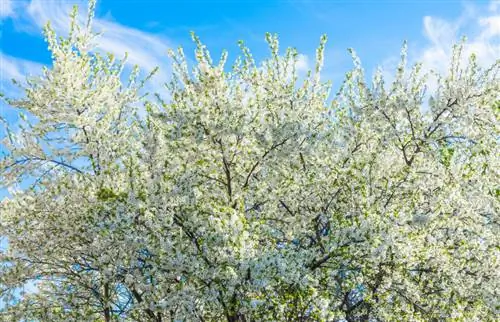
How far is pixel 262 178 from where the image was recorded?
14.5 metres

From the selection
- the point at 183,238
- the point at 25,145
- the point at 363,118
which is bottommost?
the point at 183,238

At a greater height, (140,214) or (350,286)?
(140,214)

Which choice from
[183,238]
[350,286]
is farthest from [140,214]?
[350,286]

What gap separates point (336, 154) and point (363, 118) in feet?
4.11

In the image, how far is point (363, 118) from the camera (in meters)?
14.4

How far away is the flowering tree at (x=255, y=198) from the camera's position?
11.0 meters

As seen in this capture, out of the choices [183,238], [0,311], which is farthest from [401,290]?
[0,311]

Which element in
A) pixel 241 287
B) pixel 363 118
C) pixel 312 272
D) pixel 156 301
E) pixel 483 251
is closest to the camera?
pixel 241 287

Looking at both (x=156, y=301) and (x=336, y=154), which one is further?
(x=336, y=154)

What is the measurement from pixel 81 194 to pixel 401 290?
8362 mm

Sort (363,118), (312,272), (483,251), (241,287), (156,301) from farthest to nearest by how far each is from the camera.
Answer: (363,118), (483,251), (156,301), (312,272), (241,287)

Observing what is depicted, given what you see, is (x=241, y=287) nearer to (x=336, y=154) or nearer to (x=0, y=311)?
(x=336, y=154)

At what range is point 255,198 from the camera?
13891 millimetres

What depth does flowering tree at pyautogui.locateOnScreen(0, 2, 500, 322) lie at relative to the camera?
1100 centimetres
